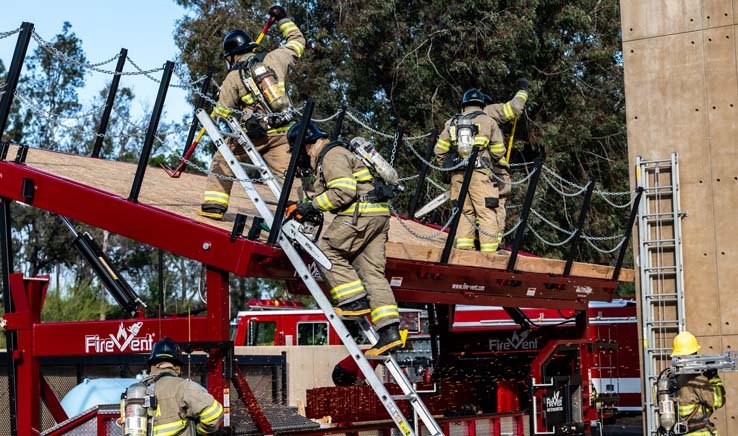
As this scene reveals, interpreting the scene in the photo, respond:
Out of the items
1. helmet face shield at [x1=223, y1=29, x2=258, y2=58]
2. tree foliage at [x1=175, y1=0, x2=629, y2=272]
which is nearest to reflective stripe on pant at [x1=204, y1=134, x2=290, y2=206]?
helmet face shield at [x1=223, y1=29, x2=258, y2=58]

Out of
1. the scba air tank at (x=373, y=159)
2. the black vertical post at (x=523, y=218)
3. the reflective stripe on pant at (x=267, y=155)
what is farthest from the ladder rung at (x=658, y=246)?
the scba air tank at (x=373, y=159)

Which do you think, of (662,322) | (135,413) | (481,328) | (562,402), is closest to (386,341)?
(135,413)

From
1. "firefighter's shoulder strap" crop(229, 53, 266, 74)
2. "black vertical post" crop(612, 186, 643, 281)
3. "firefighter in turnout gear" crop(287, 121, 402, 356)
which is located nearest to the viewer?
"firefighter in turnout gear" crop(287, 121, 402, 356)

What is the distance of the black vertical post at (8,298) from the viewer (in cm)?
836

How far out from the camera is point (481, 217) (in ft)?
36.9

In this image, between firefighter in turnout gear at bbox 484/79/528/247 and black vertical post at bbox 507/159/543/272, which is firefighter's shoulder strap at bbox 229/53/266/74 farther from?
firefighter in turnout gear at bbox 484/79/528/247

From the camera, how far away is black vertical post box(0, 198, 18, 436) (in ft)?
27.4

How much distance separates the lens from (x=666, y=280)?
12648mm

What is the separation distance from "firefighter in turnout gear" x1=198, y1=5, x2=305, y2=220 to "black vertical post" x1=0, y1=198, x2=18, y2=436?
1566 mm

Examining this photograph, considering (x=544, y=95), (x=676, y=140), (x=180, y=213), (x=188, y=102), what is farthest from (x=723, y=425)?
(x=188, y=102)

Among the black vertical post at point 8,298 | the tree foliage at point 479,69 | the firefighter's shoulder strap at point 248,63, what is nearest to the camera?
the black vertical post at point 8,298

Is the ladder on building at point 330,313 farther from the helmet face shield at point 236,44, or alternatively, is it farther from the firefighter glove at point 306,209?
the helmet face shield at point 236,44

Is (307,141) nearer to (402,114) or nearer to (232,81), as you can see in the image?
(232,81)

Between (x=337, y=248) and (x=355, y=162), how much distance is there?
0.69m
